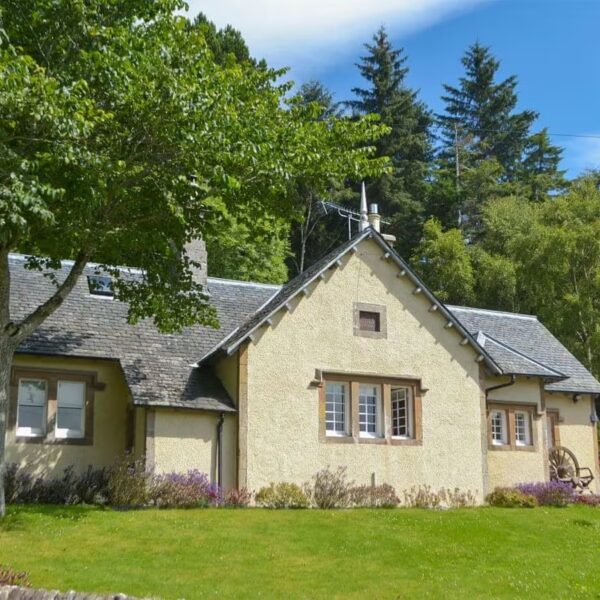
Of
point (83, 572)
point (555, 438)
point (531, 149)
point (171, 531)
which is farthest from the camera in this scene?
point (531, 149)

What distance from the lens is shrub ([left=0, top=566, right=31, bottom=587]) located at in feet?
40.3

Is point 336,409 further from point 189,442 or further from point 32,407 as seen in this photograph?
point 32,407

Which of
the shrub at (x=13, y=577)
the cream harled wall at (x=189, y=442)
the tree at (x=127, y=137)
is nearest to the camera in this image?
the shrub at (x=13, y=577)

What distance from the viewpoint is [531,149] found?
2672 inches

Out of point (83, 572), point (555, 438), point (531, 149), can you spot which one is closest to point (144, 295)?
point (83, 572)

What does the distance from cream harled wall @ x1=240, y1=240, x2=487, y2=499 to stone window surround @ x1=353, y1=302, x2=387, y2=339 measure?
0.42 ft

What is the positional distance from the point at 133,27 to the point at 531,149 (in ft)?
179

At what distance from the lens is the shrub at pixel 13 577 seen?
12.3m

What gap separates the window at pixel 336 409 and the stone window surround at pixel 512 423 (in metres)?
5.21

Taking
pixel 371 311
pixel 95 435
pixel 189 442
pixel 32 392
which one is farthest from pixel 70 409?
pixel 371 311

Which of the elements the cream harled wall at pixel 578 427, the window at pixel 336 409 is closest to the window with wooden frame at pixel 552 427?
the cream harled wall at pixel 578 427

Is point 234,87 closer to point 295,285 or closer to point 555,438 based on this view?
point 295,285

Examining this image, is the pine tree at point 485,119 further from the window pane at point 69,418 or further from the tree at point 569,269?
the window pane at point 69,418

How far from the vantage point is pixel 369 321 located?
78.7ft
